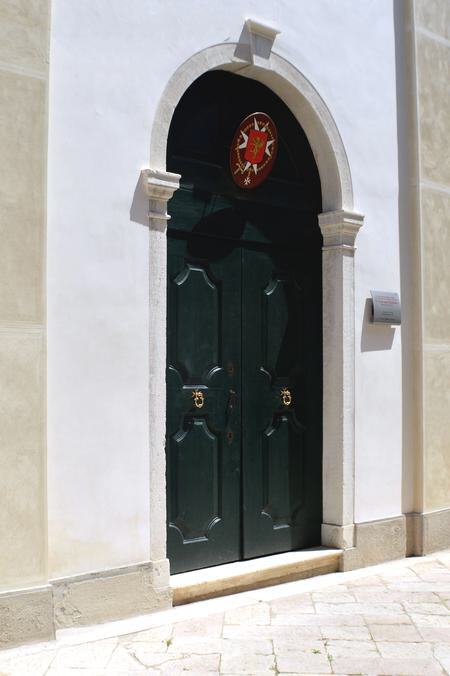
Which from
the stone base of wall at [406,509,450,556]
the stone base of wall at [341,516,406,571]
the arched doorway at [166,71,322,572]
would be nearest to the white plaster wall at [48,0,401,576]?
the arched doorway at [166,71,322,572]

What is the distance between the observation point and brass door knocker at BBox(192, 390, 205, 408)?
5898mm

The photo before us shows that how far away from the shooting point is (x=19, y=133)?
183 inches

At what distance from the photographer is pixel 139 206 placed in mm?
5363

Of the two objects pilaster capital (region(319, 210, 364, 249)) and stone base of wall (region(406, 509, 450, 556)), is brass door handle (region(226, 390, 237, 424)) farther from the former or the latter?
stone base of wall (region(406, 509, 450, 556))

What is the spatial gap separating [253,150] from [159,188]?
3.73 ft

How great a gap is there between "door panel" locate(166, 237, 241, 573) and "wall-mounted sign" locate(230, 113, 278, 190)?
53 centimetres

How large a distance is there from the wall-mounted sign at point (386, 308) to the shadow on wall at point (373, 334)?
0.05 m

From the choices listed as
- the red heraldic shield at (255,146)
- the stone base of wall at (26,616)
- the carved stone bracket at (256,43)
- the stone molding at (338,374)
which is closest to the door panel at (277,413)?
the stone molding at (338,374)

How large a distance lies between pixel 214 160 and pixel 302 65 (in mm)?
1085

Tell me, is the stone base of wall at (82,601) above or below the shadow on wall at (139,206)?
below

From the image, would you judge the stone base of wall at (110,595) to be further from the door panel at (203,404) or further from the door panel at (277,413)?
the door panel at (277,413)

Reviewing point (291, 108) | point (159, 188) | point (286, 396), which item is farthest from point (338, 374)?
point (159, 188)

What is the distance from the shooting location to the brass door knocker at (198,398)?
5.90m

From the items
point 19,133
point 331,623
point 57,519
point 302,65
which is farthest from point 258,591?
point 302,65
